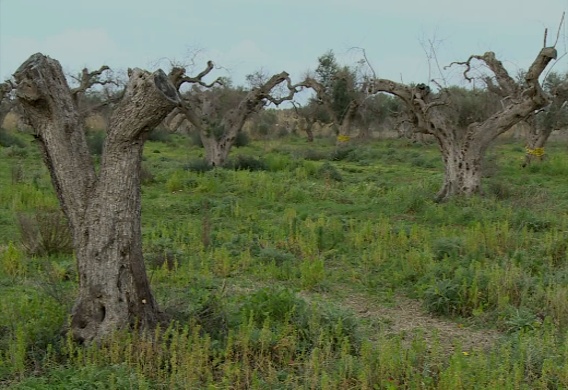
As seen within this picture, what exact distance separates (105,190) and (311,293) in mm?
3089

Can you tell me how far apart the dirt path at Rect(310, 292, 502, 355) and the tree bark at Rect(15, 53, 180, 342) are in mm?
2258

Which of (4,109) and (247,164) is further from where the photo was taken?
(4,109)

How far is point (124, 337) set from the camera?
17.6ft

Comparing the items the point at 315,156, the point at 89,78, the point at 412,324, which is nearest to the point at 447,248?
the point at 412,324

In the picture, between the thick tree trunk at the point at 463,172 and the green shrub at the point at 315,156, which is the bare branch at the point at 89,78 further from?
the thick tree trunk at the point at 463,172

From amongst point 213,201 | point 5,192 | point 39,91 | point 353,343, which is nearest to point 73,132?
point 39,91

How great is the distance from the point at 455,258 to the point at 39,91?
564 cm

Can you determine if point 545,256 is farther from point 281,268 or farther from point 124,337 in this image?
point 124,337

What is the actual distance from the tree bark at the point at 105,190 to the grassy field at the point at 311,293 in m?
0.28

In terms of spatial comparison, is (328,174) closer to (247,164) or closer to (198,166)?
(247,164)

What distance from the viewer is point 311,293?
7.84m

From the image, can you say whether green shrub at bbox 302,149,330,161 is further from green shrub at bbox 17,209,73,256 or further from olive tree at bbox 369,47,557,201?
green shrub at bbox 17,209,73,256

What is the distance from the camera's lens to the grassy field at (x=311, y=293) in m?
5.12

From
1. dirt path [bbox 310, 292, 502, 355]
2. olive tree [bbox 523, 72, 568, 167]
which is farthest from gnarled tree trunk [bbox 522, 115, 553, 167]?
dirt path [bbox 310, 292, 502, 355]
